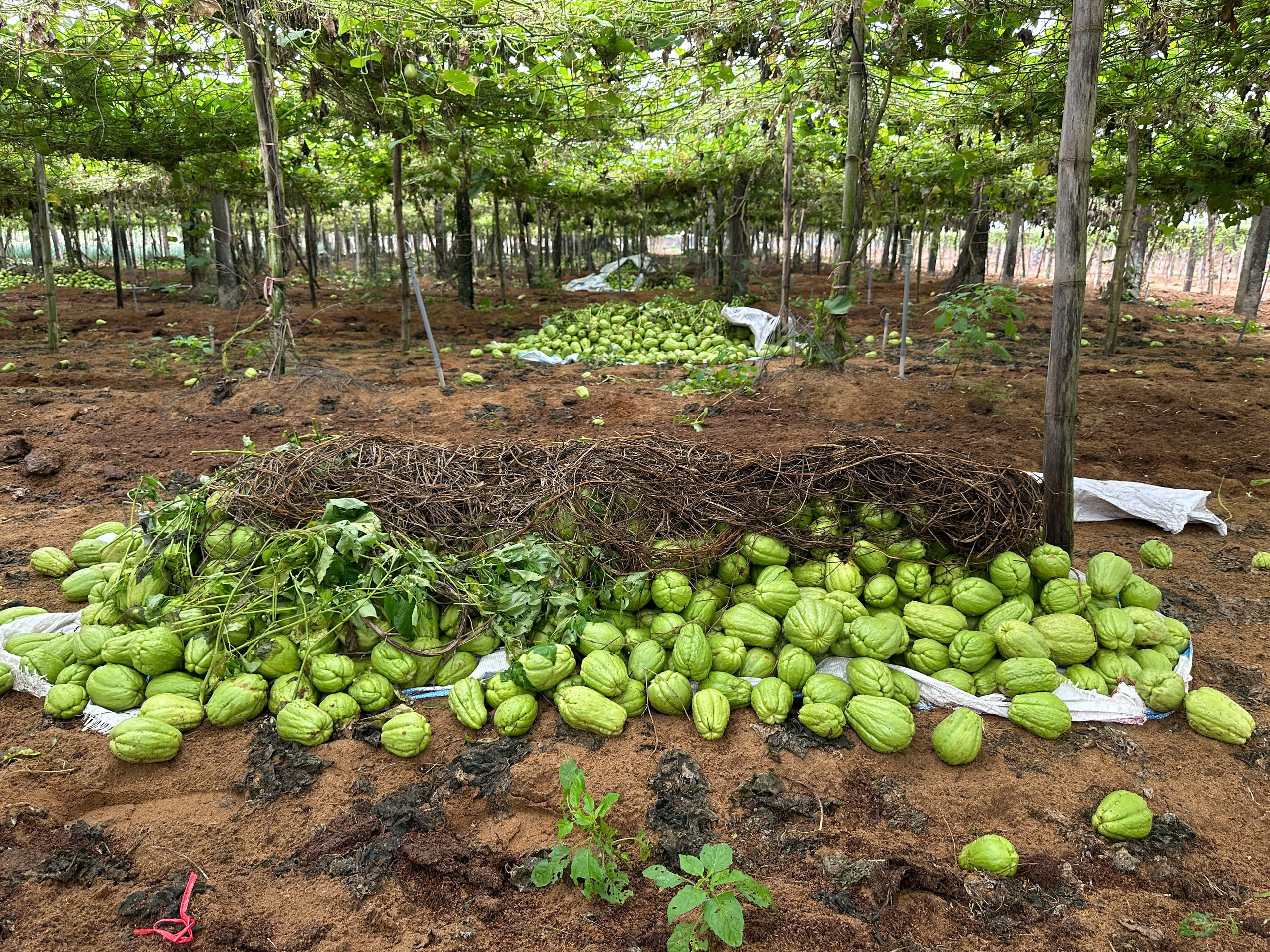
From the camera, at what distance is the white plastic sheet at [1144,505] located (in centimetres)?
539

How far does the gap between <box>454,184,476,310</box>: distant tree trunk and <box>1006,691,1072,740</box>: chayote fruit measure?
14.5m

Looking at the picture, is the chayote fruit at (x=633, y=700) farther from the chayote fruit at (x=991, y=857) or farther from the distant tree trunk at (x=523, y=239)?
the distant tree trunk at (x=523, y=239)

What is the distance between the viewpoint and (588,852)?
7.68ft

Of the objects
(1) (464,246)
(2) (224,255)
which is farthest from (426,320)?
(2) (224,255)

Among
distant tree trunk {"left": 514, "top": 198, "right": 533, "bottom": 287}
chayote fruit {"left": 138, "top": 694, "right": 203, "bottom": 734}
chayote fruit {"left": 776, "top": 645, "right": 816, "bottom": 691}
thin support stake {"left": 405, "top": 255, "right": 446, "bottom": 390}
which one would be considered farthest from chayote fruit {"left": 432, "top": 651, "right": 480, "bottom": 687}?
distant tree trunk {"left": 514, "top": 198, "right": 533, "bottom": 287}

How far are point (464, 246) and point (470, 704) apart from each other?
1747 centimetres

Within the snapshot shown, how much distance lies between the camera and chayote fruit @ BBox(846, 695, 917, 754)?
305 centimetres

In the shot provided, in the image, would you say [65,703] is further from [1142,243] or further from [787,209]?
[1142,243]

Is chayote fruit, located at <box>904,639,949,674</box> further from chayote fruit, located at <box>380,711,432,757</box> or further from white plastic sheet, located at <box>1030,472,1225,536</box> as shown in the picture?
white plastic sheet, located at <box>1030,472,1225,536</box>

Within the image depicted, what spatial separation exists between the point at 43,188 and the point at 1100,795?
1660cm

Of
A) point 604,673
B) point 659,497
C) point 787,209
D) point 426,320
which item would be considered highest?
point 787,209

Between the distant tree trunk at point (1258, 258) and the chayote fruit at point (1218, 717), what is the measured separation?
67.2 feet

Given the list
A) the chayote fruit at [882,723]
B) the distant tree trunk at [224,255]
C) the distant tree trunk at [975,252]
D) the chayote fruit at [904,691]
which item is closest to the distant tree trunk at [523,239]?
the distant tree trunk at [224,255]

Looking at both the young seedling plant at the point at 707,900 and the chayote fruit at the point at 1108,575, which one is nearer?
the young seedling plant at the point at 707,900
